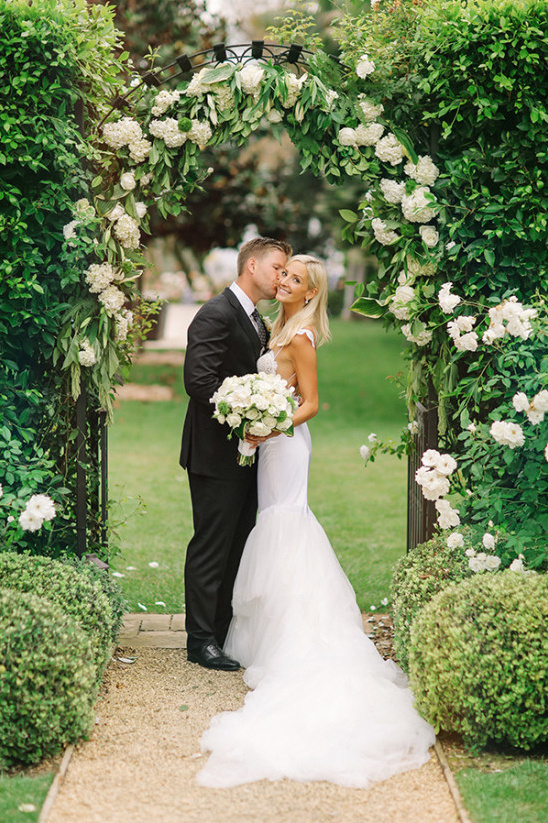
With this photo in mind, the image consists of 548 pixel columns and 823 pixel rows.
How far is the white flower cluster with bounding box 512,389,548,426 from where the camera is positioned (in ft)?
13.2

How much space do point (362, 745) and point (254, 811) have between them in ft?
1.94

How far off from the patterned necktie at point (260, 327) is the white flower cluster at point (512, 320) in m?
1.40

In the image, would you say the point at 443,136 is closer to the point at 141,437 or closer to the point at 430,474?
the point at 430,474

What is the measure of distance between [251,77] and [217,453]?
1.99 metres

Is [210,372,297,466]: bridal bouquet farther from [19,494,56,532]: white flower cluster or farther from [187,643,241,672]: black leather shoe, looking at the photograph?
[187,643,241,672]: black leather shoe

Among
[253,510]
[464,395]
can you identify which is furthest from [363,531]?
[464,395]

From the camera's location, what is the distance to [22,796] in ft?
11.4

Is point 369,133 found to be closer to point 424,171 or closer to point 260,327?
point 424,171

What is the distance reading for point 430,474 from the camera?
4.56 metres

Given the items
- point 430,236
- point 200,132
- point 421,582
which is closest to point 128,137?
point 200,132

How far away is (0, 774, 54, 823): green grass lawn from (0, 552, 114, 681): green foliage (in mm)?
→ 704

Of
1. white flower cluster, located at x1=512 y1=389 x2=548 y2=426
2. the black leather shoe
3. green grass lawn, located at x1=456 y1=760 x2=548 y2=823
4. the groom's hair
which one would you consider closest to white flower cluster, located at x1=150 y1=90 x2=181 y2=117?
the groom's hair

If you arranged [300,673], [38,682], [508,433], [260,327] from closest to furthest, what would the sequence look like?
[38,682] < [508,433] < [300,673] < [260,327]

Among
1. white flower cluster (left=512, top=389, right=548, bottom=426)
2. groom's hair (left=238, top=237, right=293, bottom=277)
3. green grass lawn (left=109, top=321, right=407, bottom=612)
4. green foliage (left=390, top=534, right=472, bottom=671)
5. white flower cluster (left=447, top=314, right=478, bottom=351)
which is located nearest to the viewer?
white flower cluster (left=512, top=389, right=548, bottom=426)
